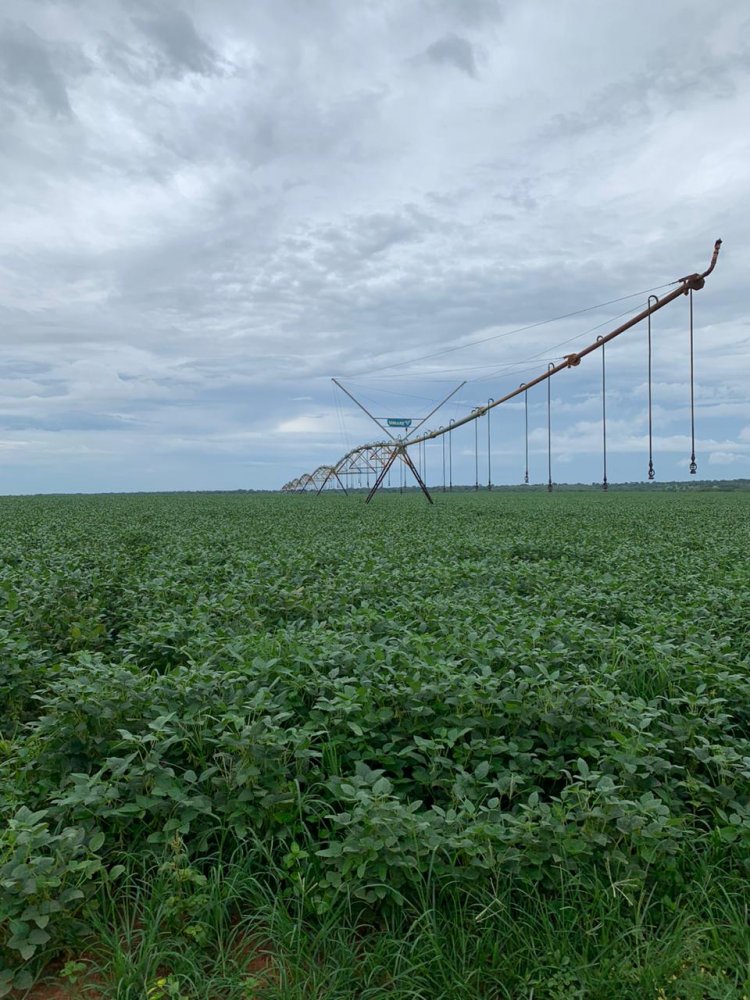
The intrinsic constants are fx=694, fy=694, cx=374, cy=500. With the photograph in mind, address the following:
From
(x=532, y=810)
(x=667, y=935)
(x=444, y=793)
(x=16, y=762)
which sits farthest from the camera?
(x=16, y=762)

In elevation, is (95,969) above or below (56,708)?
below

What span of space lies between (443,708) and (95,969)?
2.21m

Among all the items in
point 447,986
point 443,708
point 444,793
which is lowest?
point 447,986

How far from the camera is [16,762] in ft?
13.4

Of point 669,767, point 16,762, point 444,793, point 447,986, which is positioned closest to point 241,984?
point 447,986

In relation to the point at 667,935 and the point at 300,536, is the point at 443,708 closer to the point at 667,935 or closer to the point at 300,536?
the point at 667,935

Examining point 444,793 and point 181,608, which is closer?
point 444,793

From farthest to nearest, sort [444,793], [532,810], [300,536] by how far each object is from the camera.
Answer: [300,536] < [444,793] < [532,810]

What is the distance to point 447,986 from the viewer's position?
2818 mm

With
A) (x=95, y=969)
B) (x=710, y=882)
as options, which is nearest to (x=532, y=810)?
(x=710, y=882)

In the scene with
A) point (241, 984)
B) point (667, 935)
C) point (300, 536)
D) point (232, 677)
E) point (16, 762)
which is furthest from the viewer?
point (300, 536)

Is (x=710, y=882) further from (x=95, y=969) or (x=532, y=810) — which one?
(x=95, y=969)

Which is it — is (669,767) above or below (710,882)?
above

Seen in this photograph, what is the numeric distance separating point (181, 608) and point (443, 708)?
4.32 meters
